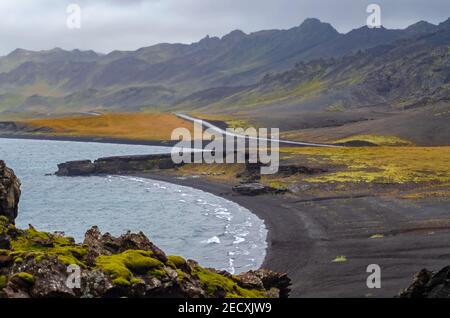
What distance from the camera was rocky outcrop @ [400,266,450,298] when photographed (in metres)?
26.3

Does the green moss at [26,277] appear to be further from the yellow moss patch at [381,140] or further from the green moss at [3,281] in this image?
the yellow moss patch at [381,140]

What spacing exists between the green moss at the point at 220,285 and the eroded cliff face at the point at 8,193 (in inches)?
538

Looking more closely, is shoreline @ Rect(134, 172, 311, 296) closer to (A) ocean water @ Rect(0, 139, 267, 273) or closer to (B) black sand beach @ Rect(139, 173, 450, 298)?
(B) black sand beach @ Rect(139, 173, 450, 298)

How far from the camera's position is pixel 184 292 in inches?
1071

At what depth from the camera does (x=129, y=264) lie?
2778cm

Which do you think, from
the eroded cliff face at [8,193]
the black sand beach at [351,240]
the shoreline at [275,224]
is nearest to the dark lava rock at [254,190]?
the shoreline at [275,224]

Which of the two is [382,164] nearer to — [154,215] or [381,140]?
[154,215]

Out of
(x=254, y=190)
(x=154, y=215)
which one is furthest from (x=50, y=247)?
(x=254, y=190)

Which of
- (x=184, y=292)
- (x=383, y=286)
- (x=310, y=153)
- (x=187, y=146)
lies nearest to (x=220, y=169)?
(x=310, y=153)

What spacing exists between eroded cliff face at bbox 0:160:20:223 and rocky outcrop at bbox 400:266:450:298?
2455 centimetres

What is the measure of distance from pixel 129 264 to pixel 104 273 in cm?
209

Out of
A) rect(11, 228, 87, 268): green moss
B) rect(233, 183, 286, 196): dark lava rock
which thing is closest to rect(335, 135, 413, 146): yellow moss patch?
rect(233, 183, 286, 196): dark lava rock

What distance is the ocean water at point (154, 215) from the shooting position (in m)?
55.4
